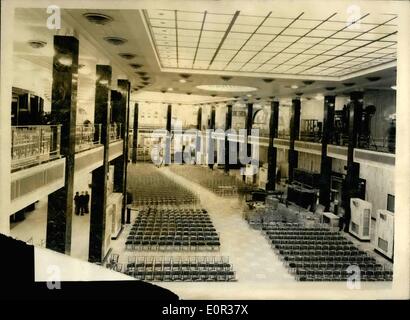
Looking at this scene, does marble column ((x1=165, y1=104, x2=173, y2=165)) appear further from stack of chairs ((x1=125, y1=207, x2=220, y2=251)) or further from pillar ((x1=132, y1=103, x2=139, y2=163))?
stack of chairs ((x1=125, y1=207, x2=220, y2=251))

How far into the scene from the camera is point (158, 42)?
36.2 feet

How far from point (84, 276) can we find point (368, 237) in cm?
1442

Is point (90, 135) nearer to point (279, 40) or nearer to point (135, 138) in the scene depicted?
point (279, 40)

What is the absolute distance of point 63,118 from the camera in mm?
8508

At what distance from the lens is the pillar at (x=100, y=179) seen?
1199 centimetres

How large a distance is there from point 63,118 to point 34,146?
3.21 feet

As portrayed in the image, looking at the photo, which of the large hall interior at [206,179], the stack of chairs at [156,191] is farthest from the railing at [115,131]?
the stack of chairs at [156,191]

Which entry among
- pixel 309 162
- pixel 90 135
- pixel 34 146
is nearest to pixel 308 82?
pixel 90 135

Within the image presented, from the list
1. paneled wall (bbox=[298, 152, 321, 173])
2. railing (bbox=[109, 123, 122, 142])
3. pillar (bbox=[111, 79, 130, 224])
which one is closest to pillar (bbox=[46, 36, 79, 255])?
railing (bbox=[109, 123, 122, 142])

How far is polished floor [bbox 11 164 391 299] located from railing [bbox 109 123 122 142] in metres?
4.12

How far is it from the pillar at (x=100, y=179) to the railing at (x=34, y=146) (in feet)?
10.4

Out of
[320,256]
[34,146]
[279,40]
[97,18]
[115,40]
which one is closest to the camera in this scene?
[97,18]

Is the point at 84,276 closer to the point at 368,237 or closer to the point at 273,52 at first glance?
the point at 273,52

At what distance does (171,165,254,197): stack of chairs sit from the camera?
24.8m
